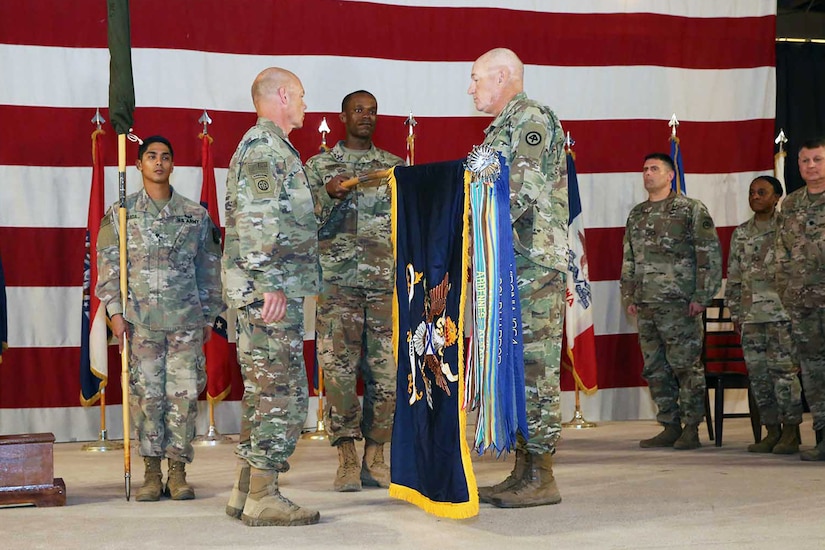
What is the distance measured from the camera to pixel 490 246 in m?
3.53

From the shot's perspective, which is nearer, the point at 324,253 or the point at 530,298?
the point at 530,298

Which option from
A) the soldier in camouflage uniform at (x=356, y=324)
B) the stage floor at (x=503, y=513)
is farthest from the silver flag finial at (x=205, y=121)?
the stage floor at (x=503, y=513)

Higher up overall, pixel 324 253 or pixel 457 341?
pixel 324 253

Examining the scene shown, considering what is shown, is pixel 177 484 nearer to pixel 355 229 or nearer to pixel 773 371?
pixel 355 229

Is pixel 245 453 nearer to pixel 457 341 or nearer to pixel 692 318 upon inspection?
pixel 457 341

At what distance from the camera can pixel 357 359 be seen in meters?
4.48

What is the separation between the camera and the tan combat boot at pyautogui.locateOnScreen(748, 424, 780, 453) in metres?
5.54

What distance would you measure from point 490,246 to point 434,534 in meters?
0.96

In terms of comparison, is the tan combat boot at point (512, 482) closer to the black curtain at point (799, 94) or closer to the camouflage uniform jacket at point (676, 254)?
the camouflage uniform jacket at point (676, 254)

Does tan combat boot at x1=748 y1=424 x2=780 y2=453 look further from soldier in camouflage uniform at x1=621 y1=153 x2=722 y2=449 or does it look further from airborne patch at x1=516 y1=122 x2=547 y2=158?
airborne patch at x1=516 y1=122 x2=547 y2=158

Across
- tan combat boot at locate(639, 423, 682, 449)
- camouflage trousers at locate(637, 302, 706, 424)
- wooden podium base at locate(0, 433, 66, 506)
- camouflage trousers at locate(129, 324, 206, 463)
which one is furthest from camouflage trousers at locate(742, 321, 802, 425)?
wooden podium base at locate(0, 433, 66, 506)

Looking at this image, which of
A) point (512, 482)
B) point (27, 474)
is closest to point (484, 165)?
point (512, 482)

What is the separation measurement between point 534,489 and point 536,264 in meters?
0.83

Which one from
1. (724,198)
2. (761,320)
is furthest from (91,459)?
(724,198)
